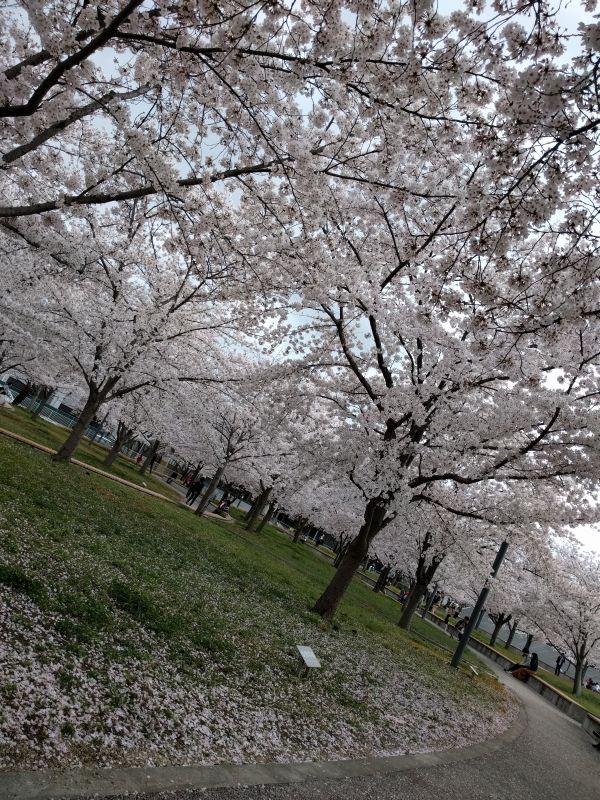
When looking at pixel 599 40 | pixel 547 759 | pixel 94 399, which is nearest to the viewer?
pixel 599 40

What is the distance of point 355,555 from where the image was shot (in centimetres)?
1238

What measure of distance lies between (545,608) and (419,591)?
55.3 feet

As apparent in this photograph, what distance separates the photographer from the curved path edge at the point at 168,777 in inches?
118

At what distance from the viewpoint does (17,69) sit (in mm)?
5164

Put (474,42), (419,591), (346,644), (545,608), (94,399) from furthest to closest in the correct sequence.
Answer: (545,608)
(419,591)
(94,399)
(346,644)
(474,42)

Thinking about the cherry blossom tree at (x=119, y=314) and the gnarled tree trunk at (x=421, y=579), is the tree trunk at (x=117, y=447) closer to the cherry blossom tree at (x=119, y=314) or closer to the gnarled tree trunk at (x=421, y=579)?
the cherry blossom tree at (x=119, y=314)

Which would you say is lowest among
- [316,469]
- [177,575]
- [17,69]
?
[177,575]

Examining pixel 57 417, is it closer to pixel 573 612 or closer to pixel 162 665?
pixel 573 612

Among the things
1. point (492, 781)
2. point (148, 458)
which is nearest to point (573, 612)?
point (492, 781)

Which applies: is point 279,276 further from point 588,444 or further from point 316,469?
point 588,444

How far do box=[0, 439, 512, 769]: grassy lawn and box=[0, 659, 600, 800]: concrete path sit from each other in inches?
7.4

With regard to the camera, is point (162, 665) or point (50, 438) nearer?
point (162, 665)

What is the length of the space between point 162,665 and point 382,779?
8.77ft

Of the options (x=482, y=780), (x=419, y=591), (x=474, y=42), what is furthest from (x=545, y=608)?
(x=474, y=42)
